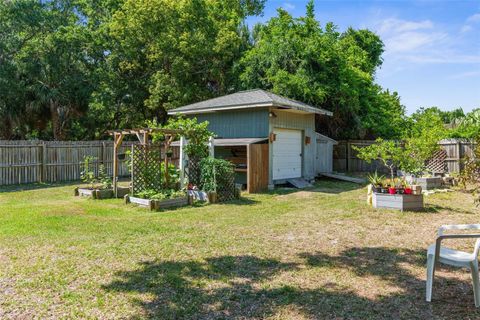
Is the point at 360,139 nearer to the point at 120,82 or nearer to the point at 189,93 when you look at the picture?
the point at 189,93

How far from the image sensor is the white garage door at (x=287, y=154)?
13664mm

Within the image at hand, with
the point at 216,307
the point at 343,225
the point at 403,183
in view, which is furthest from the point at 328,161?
the point at 216,307

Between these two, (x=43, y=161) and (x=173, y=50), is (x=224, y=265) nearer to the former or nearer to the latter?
(x=43, y=161)

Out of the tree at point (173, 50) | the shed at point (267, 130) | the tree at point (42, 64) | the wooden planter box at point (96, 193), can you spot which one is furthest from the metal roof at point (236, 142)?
the tree at point (42, 64)

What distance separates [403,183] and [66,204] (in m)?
8.36

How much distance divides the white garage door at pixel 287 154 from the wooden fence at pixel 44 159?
648 cm

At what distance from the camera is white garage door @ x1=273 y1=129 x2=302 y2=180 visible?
44.8 ft

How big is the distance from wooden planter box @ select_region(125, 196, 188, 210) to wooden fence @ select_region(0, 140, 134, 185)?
6.39m

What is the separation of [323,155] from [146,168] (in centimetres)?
911

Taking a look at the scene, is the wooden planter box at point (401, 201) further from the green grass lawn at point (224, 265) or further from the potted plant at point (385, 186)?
the green grass lawn at point (224, 265)

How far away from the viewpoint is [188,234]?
20.5 ft

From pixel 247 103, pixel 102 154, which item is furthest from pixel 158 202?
pixel 102 154

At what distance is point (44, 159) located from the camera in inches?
587

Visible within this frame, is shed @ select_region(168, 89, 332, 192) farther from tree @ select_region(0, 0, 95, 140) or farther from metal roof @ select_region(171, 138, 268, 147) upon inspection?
tree @ select_region(0, 0, 95, 140)
